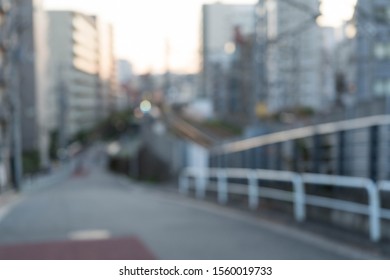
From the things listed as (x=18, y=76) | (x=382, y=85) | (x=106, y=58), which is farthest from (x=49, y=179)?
(x=106, y=58)

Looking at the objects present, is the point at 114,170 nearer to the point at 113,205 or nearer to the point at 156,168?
the point at 156,168

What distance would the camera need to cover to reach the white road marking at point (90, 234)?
19.6 feet

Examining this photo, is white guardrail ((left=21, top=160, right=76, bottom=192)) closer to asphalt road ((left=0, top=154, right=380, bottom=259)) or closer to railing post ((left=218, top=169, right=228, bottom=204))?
railing post ((left=218, top=169, right=228, bottom=204))

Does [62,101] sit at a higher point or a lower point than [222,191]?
higher

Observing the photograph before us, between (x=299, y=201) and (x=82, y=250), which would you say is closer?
(x=82, y=250)

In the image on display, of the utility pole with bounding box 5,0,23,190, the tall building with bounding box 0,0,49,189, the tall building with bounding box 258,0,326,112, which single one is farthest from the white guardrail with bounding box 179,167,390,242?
the utility pole with bounding box 5,0,23,190

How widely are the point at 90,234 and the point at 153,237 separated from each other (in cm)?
84

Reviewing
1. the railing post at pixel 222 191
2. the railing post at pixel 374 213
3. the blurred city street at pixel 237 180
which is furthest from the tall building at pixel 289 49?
the railing post at pixel 222 191

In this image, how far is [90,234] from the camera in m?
6.25

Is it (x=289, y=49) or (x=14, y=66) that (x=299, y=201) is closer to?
(x=289, y=49)

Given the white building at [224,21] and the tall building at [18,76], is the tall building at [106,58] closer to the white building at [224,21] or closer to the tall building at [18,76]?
the tall building at [18,76]

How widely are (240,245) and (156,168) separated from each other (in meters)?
22.4

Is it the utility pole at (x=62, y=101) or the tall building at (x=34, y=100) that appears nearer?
the utility pole at (x=62, y=101)

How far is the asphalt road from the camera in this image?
16.5ft
